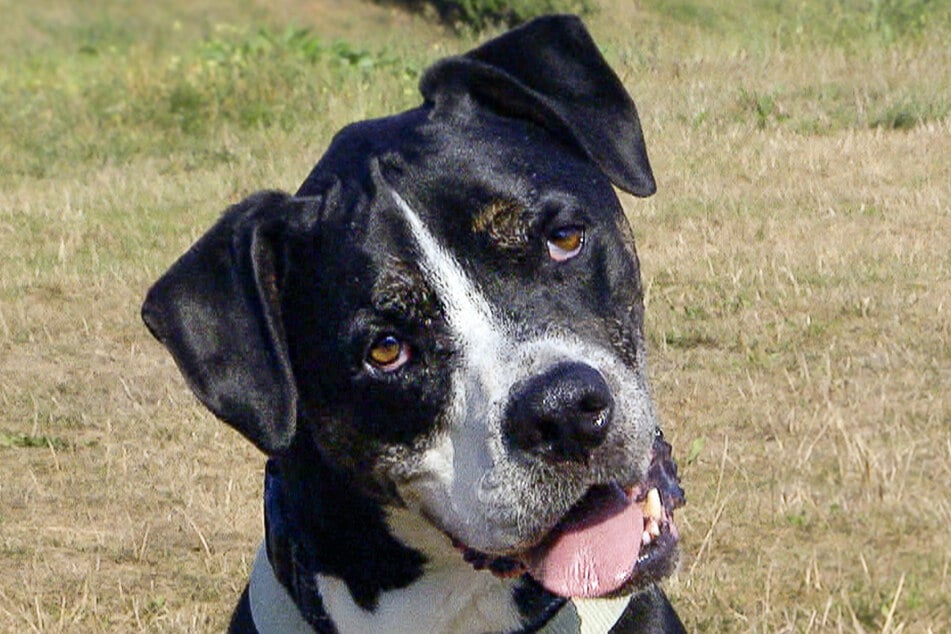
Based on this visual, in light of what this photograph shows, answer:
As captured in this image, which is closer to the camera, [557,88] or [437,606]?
[437,606]

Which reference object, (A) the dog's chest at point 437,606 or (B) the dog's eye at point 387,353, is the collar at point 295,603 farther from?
(B) the dog's eye at point 387,353

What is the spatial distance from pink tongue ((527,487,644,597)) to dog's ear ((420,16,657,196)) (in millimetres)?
781

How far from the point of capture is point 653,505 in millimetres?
3424

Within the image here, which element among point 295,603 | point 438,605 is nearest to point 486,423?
point 438,605

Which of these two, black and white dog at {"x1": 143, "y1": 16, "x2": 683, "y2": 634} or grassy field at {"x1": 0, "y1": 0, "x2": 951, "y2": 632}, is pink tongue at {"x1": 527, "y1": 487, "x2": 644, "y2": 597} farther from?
grassy field at {"x1": 0, "y1": 0, "x2": 951, "y2": 632}

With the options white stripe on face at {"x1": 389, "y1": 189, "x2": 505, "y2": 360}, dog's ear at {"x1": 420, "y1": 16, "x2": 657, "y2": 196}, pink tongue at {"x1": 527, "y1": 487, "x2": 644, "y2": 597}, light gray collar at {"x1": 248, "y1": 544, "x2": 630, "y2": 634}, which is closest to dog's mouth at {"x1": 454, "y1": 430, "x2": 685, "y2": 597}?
pink tongue at {"x1": 527, "y1": 487, "x2": 644, "y2": 597}

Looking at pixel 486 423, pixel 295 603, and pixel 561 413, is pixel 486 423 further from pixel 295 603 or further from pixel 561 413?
pixel 295 603

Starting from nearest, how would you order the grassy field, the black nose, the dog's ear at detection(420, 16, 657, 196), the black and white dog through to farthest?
the black nose < the black and white dog < the dog's ear at detection(420, 16, 657, 196) < the grassy field

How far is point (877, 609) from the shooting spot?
179 inches

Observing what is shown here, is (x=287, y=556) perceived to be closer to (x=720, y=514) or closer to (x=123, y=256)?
(x=720, y=514)

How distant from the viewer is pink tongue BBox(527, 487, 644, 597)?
3.30m

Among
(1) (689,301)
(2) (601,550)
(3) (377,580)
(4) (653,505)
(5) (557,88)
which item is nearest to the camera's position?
(2) (601,550)

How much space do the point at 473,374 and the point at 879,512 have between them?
219cm

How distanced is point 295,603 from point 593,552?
68 centimetres
